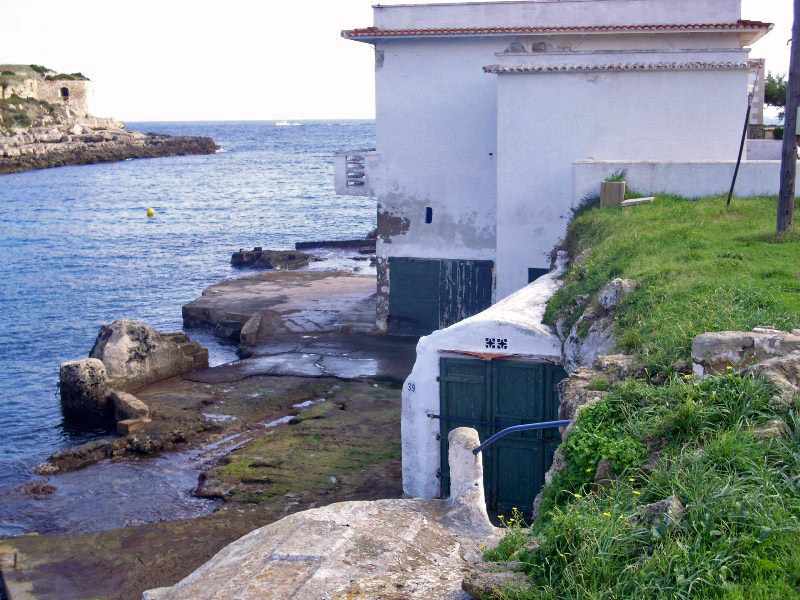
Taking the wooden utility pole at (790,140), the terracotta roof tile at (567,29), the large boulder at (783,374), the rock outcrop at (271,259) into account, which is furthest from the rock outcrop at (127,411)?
the rock outcrop at (271,259)

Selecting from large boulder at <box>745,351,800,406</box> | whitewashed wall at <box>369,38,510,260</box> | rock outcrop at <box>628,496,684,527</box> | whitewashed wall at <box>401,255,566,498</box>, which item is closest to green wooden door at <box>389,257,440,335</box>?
whitewashed wall at <box>369,38,510,260</box>

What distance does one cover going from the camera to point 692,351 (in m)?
9.18

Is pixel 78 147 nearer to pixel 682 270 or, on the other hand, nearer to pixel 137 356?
pixel 137 356

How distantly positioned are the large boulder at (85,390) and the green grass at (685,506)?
17200mm

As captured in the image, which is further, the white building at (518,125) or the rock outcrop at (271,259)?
the rock outcrop at (271,259)

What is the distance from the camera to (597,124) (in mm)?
22938

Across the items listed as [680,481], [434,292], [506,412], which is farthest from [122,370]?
[680,481]

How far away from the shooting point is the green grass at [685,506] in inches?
240

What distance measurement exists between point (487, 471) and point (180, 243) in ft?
161

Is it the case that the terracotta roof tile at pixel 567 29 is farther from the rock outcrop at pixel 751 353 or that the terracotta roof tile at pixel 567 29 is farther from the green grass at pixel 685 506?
the green grass at pixel 685 506

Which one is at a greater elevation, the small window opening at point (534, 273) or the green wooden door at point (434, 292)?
the small window opening at point (534, 273)

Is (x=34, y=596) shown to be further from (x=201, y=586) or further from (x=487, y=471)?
(x=487, y=471)

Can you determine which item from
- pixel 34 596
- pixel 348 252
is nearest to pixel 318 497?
pixel 34 596

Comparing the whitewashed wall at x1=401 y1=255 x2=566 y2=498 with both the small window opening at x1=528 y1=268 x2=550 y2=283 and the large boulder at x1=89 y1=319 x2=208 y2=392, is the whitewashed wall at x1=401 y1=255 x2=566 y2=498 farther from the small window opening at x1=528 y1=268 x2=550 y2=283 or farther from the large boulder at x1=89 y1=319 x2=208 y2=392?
the large boulder at x1=89 y1=319 x2=208 y2=392
